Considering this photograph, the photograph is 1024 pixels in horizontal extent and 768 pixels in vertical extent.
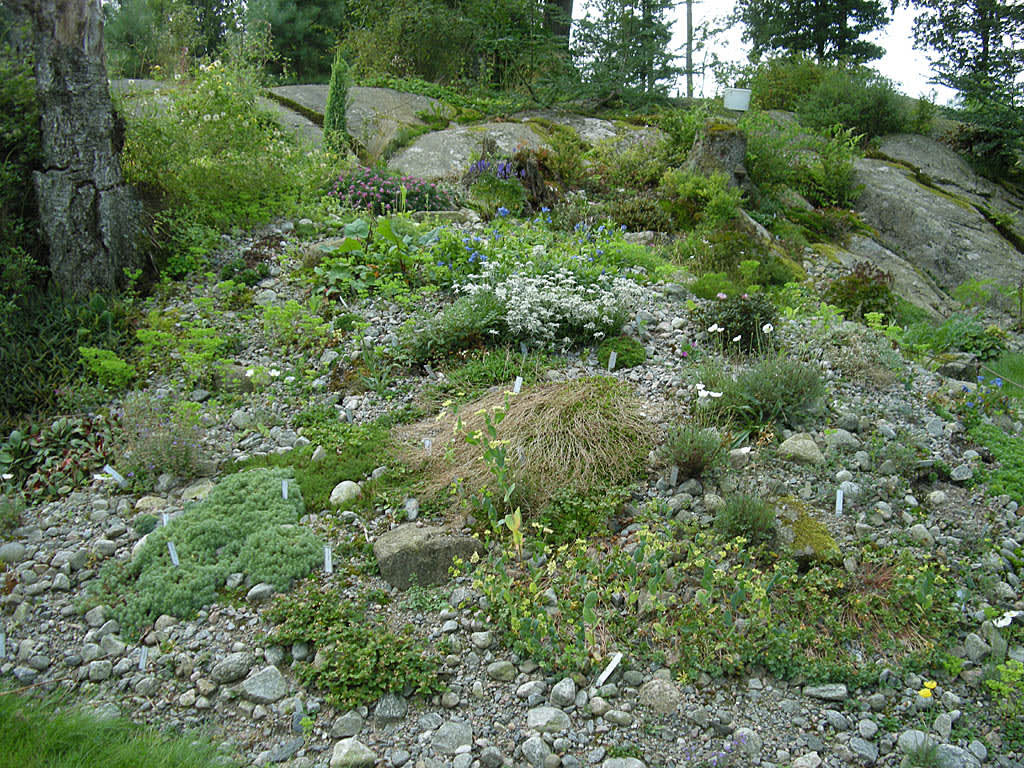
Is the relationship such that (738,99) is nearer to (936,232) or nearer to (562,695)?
(936,232)

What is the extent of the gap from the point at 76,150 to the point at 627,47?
9.33m

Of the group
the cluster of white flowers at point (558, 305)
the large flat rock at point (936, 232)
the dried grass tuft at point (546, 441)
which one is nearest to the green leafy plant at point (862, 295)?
the cluster of white flowers at point (558, 305)

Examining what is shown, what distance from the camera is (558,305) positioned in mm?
5660

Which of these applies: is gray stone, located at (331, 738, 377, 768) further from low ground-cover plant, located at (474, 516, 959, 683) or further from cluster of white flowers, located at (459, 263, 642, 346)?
cluster of white flowers, located at (459, 263, 642, 346)

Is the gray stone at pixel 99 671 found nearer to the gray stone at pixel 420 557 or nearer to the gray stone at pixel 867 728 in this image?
the gray stone at pixel 420 557

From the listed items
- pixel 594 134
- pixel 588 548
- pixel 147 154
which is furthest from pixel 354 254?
pixel 594 134

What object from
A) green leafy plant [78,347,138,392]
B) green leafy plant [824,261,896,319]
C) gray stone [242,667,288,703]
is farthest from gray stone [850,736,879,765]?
green leafy plant [824,261,896,319]

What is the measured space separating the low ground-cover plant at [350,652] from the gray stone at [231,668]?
0.45 ft

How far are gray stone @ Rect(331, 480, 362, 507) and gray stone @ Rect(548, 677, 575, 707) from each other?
1.76 m

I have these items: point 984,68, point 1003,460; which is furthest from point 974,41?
point 1003,460

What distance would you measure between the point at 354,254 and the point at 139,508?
10.4 feet

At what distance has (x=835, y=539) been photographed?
153 inches

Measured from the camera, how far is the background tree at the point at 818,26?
14594 millimetres

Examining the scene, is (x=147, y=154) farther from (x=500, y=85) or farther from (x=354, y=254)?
(x=500, y=85)
